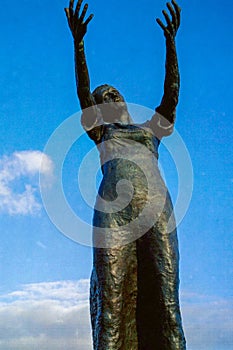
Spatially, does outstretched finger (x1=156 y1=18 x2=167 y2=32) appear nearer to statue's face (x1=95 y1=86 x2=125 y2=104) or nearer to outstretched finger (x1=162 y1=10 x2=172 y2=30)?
outstretched finger (x1=162 y1=10 x2=172 y2=30)

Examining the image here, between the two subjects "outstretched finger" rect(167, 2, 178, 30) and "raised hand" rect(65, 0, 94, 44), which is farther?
"outstretched finger" rect(167, 2, 178, 30)

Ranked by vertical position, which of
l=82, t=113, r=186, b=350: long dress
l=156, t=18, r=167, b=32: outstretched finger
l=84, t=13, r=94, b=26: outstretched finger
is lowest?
l=82, t=113, r=186, b=350: long dress

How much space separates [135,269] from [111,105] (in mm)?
2066

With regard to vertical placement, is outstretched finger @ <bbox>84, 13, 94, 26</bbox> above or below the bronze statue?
above

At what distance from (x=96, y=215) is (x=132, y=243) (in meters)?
0.51

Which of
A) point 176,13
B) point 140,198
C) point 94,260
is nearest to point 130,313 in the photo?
point 94,260

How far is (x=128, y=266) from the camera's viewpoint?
778 centimetres

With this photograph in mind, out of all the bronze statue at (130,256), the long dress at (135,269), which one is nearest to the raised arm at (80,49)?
the bronze statue at (130,256)

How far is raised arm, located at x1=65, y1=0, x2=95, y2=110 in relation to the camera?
814 cm

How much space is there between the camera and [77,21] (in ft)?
26.9

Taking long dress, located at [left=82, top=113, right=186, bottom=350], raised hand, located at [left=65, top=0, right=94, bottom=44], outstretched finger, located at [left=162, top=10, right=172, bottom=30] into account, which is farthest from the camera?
outstretched finger, located at [left=162, top=10, right=172, bottom=30]

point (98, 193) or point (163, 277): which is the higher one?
point (98, 193)

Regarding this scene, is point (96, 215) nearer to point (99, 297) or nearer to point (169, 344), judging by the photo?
point (99, 297)

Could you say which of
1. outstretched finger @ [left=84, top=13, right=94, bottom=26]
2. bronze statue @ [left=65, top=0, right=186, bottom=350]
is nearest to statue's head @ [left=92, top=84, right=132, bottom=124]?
bronze statue @ [left=65, top=0, right=186, bottom=350]
